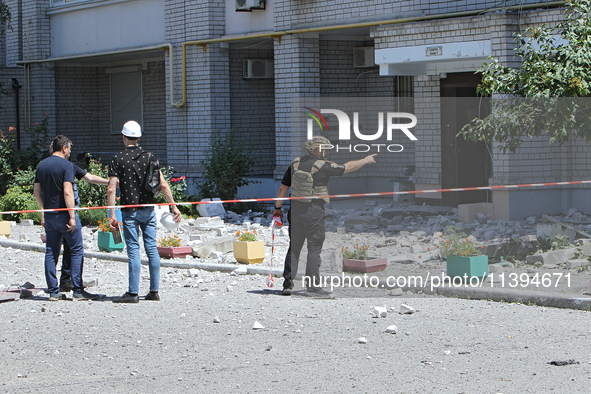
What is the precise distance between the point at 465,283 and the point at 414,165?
7.57 metres

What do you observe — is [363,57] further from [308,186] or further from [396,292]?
[396,292]

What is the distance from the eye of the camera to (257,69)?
54.9 feet

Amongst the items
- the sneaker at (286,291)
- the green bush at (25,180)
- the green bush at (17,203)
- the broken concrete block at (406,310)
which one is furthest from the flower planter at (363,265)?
the green bush at (25,180)

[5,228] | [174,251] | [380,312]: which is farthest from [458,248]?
[5,228]

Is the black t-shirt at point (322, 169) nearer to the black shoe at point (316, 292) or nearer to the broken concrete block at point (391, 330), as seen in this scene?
the black shoe at point (316, 292)

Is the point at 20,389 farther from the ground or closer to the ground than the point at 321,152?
closer to the ground

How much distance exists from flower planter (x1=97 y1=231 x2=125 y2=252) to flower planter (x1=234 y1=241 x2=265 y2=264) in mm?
2058

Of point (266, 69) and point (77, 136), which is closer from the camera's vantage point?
point (266, 69)

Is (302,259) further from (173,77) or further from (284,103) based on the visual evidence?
(173,77)

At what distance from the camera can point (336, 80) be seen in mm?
16125

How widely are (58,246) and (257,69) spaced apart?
9578mm

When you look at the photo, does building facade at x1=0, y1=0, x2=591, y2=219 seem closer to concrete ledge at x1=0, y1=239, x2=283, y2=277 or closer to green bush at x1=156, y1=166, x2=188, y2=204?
green bush at x1=156, y1=166, x2=188, y2=204

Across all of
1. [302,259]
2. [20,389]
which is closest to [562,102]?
[302,259]

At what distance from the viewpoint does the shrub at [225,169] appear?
14898 mm
